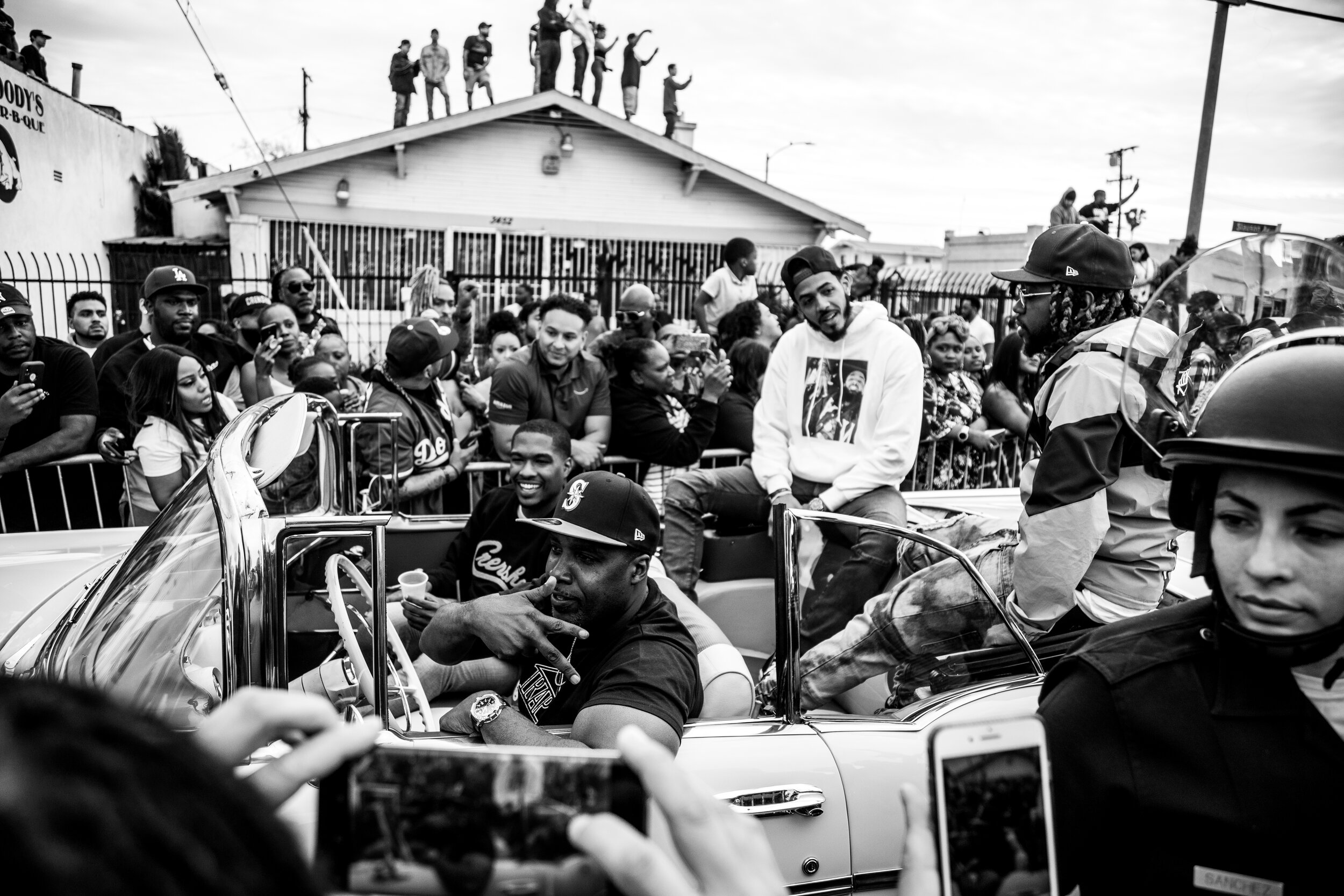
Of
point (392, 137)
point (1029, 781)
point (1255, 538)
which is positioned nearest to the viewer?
point (1029, 781)

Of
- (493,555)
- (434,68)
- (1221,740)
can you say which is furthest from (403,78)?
(1221,740)

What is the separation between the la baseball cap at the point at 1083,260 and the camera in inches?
133

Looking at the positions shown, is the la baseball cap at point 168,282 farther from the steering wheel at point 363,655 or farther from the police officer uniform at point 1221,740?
the police officer uniform at point 1221,740

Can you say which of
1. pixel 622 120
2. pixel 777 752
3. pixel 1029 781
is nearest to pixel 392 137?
pixel 622 120

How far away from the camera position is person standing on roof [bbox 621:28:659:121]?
18.8 meters

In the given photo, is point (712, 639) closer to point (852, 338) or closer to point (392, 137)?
point (852, 338)

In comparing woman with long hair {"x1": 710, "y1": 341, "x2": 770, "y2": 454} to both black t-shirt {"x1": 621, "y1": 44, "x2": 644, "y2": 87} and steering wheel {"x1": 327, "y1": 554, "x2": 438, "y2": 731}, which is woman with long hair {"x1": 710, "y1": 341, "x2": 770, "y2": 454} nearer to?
steering wheel {"x1": 327, "y1": 554, "x2": 438, "y2": 731}

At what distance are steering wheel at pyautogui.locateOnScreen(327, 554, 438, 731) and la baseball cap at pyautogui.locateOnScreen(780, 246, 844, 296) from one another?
9.73 feet

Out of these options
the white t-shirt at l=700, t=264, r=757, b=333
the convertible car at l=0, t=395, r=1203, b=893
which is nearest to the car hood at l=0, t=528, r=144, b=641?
the convertible car at l=0, t=395, r=1203, b=893

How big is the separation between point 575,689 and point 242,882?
7.69ft

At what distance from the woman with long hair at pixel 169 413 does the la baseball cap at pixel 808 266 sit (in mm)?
2918

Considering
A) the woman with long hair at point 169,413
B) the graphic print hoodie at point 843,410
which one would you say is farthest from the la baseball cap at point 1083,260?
the woman with long hair at point 169,413

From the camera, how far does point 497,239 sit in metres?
19.2

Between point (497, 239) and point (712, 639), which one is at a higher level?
point (497, 239)
